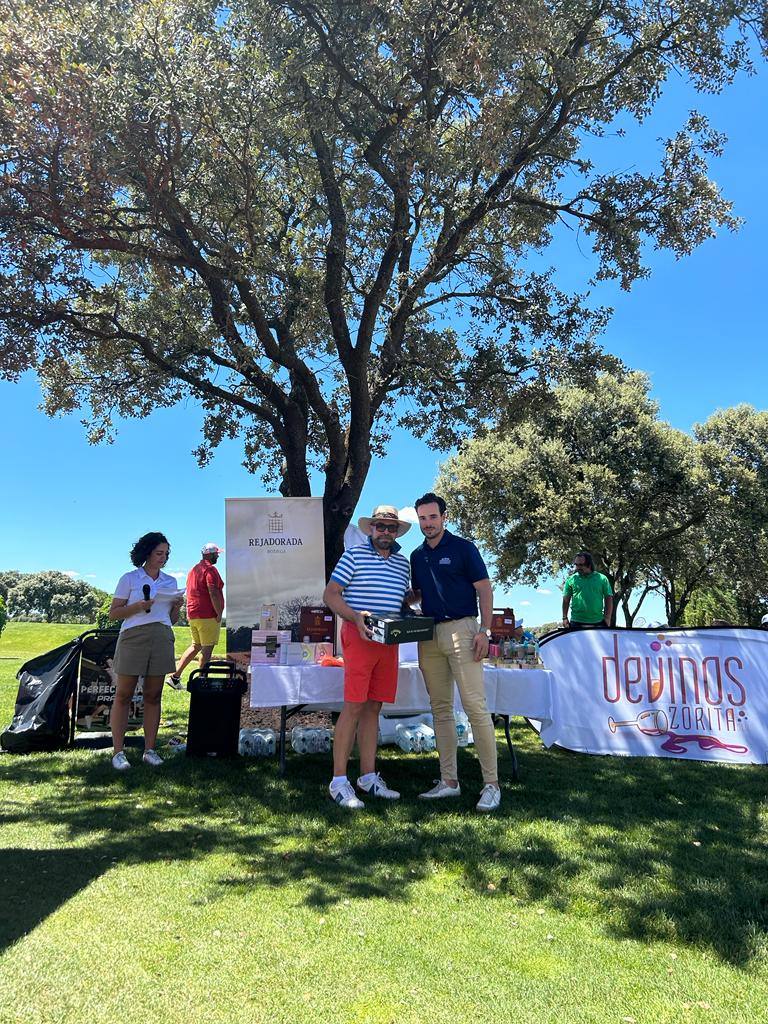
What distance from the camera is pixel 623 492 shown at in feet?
66.3

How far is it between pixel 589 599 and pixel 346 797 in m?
4.55

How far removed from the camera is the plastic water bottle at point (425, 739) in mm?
6805

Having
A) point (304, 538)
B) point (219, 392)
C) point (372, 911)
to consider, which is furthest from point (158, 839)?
point (219, 392)

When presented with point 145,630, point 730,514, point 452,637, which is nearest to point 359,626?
point 452,637

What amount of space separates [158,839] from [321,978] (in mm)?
1943

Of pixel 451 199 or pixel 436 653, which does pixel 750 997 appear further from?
pixel 451 199

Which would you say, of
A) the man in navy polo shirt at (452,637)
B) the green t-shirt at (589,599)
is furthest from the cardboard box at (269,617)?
the green t-shirt at (589,599)

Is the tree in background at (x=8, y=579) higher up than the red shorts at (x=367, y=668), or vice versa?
the tree in background at (x=8, y=579)

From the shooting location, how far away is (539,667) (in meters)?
5.67

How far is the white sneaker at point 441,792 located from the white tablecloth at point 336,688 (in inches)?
24.9

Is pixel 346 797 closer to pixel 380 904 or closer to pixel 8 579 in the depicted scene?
pixel 380 904

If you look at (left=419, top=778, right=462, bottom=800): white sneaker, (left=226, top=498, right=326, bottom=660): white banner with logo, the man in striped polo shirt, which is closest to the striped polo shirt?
the man in striped polo shirt

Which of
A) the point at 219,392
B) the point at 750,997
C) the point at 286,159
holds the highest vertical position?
the point at 286,159

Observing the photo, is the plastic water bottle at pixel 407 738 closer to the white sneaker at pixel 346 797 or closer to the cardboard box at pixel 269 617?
the cardboard box at pixel 269 617
